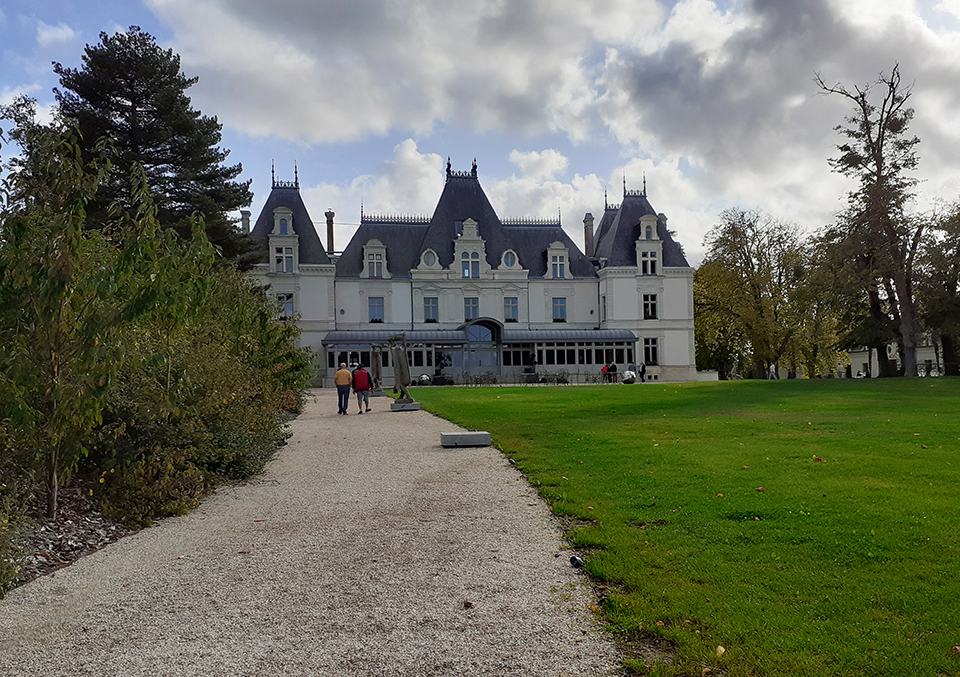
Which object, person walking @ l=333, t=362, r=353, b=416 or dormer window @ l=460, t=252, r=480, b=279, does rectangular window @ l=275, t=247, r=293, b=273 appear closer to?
dormer window @ l=460, t=252, r=480, b=279

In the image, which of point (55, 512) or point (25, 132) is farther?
point (55, 512)

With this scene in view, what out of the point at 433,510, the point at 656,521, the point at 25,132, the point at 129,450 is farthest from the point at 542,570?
the point at 25,132

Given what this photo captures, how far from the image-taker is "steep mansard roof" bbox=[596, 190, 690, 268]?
51.0 m

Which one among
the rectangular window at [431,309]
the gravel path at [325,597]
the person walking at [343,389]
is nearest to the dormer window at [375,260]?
the rectangular window at [431,309]

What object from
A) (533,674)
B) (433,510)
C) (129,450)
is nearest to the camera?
(533,674)

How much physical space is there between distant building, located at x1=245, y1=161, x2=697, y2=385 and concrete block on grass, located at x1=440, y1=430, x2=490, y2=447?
109ft

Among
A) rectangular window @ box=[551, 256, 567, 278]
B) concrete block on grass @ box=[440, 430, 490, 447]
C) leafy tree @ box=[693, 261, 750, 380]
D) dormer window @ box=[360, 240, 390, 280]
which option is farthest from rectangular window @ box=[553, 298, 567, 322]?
concrete block on grass @ box=[440, 430, 490, 447]

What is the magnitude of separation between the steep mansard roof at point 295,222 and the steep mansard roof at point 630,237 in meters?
19.7

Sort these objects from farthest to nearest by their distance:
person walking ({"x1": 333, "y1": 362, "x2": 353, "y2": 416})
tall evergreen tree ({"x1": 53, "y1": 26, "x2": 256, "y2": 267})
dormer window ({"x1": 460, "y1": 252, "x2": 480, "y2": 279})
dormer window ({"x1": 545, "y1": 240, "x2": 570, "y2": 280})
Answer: dormer window ({"x1": 545, "y1": 240, "x2": 570, "y2": 280}), dormer window ({"x1": 460, "y1": 252, "x2": 480, "y2": 279}), tall evergreen tree ({"x1": 53, "y1": 26, "x2": 256, "y2": 267}), person walking ({"x1": 333, "y1": 362, "x2": 353, "y2": 416})

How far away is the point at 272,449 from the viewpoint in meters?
12.1

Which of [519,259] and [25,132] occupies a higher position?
[519,259]

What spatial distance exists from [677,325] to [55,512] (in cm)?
4733

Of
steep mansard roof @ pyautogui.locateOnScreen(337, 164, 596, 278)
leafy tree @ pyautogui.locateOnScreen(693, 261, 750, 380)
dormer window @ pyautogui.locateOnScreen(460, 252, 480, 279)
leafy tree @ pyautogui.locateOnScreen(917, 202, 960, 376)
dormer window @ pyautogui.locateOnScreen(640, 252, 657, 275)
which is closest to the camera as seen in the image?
leafy tree @ pyautogui.locateOnScreen(917, 202, 960, 376)

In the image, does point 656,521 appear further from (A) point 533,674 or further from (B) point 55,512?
(B) point 55,512
